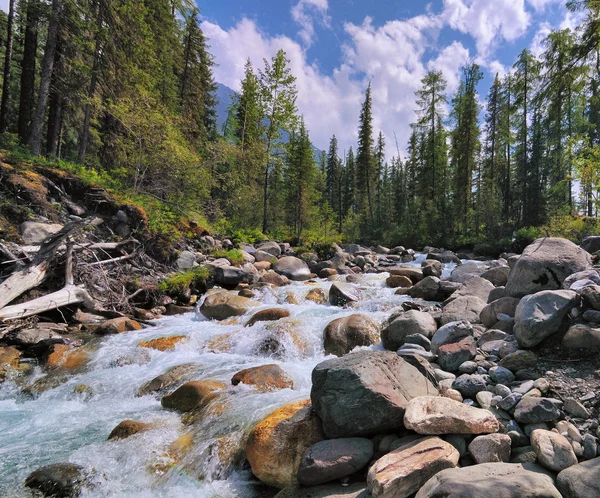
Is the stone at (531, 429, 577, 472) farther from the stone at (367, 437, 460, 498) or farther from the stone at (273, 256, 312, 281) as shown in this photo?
the stone at (273, 256, 312, 281)

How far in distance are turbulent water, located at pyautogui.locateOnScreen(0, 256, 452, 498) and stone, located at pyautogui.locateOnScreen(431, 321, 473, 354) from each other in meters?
1.96

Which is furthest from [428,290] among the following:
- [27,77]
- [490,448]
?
[27,77]

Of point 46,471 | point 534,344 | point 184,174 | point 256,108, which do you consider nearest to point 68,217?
point 184,174

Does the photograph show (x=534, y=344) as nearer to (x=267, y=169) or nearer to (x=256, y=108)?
(x=267, y=169)

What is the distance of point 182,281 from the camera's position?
9.83 m

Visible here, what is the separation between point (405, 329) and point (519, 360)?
82.4 inches

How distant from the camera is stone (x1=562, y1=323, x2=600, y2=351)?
369 cm

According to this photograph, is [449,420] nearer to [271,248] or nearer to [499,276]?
[499,276]

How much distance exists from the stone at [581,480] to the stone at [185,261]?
10.5 m

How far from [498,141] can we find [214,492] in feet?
107

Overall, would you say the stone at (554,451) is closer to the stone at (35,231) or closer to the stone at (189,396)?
the stone at (189,396)

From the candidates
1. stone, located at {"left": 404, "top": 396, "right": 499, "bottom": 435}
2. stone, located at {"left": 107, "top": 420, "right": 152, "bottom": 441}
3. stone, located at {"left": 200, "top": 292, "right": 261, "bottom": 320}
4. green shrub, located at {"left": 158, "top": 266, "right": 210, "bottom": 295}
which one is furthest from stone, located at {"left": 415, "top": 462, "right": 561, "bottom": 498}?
green shrub, located at {"left": 158, "top": 266, "right": 210, "bottom": 295}

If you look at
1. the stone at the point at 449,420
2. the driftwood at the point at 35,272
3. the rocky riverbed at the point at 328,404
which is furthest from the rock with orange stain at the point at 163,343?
the stone at the point at 449,420

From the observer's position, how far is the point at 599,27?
19.2 feet
